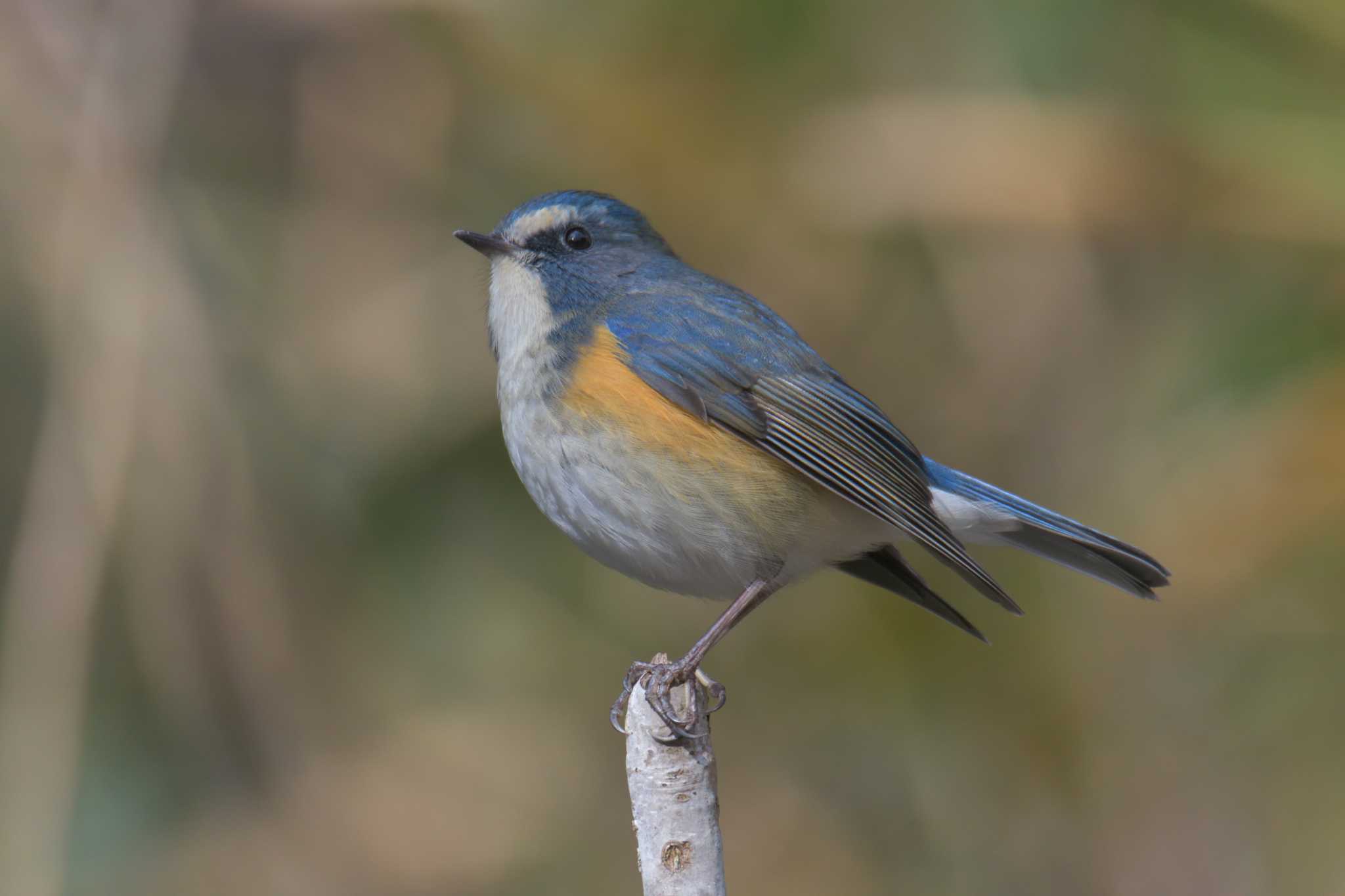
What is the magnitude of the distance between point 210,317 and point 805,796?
2217mm

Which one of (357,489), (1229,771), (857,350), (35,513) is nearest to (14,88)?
(35,513)

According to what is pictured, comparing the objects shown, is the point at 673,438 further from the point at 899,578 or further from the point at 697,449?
the point at 899,578

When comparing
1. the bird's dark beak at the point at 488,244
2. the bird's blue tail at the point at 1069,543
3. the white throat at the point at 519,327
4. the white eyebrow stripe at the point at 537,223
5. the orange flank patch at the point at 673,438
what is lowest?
the bird's blue tail at the point at 1069,543

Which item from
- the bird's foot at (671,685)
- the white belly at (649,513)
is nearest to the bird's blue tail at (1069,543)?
the white belly at (649,513)

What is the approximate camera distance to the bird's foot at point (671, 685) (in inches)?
99.7

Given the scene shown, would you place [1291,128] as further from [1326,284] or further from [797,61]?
[797,61]

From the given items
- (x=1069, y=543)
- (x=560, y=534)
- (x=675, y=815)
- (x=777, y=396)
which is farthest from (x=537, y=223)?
(x=675, y=815)

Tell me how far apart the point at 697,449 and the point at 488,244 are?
734 millimetres

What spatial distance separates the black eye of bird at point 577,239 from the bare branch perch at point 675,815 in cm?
134

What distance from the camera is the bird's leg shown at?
2.50 metres

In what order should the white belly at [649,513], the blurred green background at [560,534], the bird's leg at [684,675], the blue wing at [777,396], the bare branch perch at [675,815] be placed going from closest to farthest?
the bare branch perch at [675,815], the bird's leg at [684,675], the white belly at [649,513], the blue wing at [777,396], the blurred green background at [560,534]

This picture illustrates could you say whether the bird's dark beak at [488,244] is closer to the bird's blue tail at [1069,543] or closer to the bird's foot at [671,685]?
the bird's foot at [671,685]

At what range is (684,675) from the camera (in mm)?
2789

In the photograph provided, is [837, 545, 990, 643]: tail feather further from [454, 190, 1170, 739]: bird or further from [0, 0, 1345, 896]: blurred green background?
[0, 0, 1345, 896]: blurred green background
